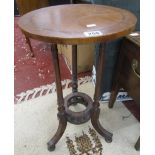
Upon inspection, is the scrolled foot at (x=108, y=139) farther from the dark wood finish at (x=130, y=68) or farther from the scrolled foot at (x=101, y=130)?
the dark wood finish at (x=130, y=68)

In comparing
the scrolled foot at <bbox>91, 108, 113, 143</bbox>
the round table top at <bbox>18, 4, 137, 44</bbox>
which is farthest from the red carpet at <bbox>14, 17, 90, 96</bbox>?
the round table top at <bbox>18, 4, 137, 44</bbox>

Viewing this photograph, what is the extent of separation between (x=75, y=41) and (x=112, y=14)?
1.13 ft

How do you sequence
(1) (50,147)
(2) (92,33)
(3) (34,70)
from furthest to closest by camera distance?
1. (3) (34,70)
2. (1) (50,147)
3. (2) (92,33)

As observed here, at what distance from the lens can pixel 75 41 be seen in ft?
2.44

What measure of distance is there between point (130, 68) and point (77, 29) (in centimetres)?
52

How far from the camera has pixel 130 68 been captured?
1205 millimetres

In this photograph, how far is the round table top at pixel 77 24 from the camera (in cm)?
76

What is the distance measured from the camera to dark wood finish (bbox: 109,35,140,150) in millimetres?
1112

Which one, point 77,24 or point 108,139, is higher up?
point 77,24

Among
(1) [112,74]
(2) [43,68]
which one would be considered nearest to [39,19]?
(1) [112,74]

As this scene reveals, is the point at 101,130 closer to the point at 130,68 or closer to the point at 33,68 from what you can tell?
the point at 130,68

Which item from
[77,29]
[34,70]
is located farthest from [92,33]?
[34,70]

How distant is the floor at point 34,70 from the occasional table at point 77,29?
497 mm

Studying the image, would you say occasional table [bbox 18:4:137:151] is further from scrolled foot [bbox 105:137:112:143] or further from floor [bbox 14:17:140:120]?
floor [bbox 14:17:140:120]
